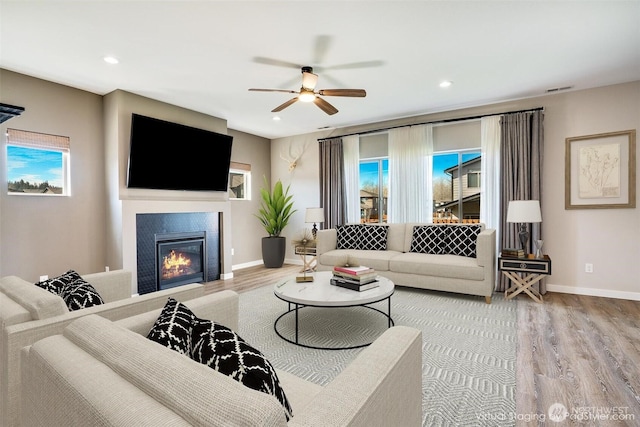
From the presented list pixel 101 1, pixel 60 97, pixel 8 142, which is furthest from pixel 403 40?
pixel 8 142

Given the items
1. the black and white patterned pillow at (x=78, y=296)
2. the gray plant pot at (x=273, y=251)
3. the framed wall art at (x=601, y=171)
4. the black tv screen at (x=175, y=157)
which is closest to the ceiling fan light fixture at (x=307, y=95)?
the black tv screen at (x=175, y=157)

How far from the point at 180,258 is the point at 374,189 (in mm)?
3397

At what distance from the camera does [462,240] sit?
4113 mm

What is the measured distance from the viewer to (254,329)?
2941mm

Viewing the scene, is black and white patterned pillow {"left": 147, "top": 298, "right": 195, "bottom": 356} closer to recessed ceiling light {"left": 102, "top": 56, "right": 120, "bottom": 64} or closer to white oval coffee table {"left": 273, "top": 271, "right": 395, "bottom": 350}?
white oval coffee table {"left": 273, "top": 271, "right": 395, "bottom": 350}

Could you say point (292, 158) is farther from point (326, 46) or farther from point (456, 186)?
point (326, 46)

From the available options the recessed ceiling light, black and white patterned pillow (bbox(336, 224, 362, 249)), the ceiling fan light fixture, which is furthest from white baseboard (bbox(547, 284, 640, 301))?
A: the recessed ceiling light

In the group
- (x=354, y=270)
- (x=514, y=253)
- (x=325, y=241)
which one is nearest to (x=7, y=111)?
(x=354, y=270)

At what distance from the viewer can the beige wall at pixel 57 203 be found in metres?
3.37

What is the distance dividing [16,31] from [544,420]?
4.59 meters

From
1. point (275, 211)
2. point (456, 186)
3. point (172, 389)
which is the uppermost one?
point (456, 186)

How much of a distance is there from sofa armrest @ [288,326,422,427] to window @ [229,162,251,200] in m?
5.15

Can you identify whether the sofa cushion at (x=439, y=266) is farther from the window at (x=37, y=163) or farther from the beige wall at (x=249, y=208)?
the window at (x=37, y=163)

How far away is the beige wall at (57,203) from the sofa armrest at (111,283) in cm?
200
